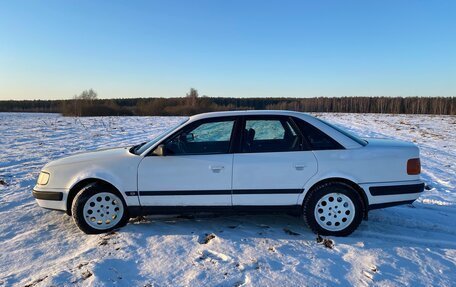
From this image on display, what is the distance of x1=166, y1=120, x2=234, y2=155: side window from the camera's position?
4344 mm

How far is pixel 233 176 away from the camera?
13.8 feet

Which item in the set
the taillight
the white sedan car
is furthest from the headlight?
the taillight

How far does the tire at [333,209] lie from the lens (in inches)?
164

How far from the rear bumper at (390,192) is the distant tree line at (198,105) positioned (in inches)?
1683

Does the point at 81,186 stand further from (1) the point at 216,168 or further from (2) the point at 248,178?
(2) the point at 248,178

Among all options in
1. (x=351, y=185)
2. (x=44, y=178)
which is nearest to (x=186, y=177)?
(x=44, y=178)

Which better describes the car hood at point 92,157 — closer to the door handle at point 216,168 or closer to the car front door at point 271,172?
the door handle at point 216,168

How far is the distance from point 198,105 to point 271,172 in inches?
2074

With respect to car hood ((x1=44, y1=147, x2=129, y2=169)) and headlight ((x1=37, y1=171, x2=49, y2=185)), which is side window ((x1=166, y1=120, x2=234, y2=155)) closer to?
car hood ((x1=44, y1=147, x2=129, y2=169))

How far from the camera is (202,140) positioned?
480cm

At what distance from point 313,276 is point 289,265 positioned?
291 mm

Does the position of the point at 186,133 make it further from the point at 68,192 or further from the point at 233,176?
the point at 68,192

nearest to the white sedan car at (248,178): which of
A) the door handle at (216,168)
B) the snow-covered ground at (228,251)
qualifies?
the door handle at (216,168)

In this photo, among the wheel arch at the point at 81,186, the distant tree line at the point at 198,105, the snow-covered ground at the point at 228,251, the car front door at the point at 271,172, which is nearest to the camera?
the snow-covered ground at the point at 228,251
